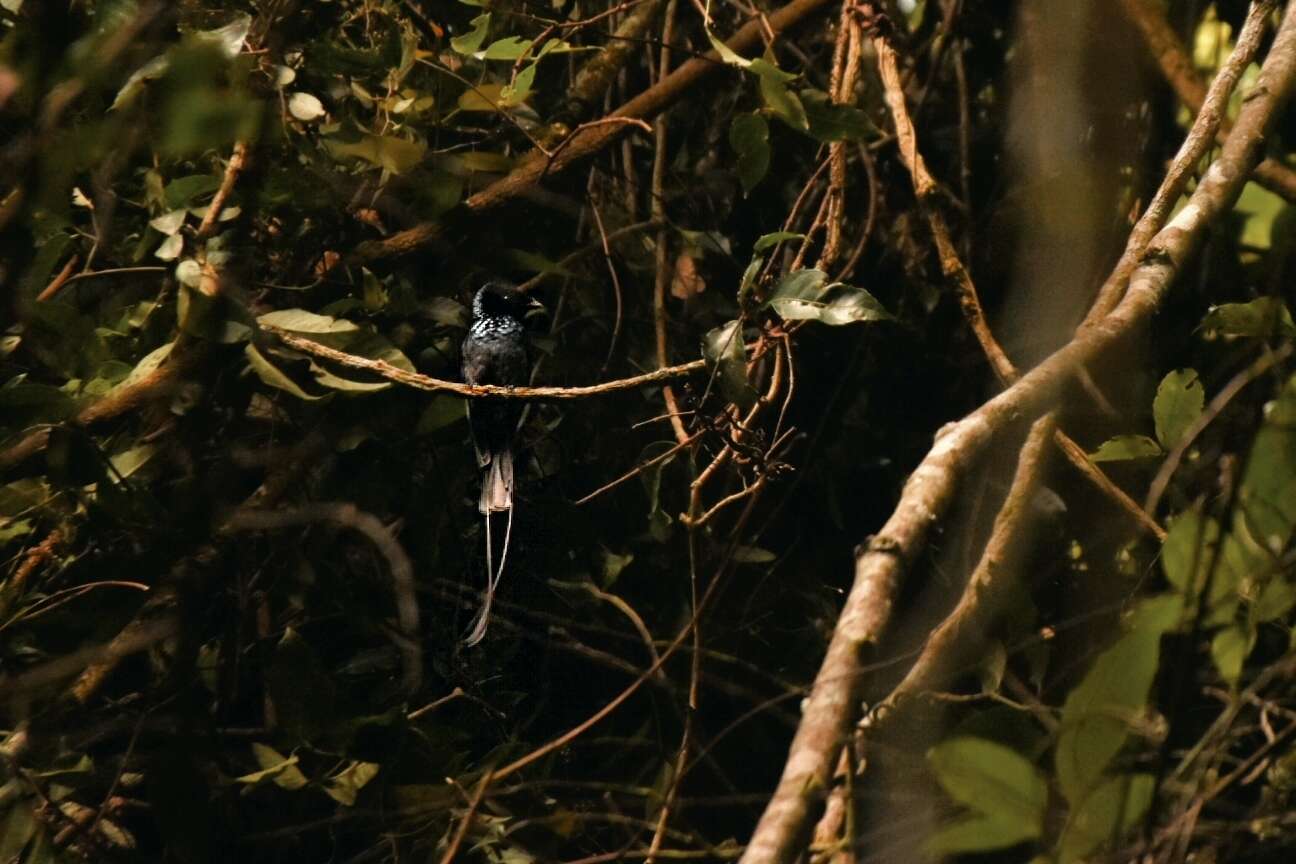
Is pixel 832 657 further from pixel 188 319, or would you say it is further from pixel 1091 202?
pixel 1091 202

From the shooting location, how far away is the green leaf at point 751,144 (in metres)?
1.25

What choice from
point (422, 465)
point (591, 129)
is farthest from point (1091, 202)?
point (422, 465)

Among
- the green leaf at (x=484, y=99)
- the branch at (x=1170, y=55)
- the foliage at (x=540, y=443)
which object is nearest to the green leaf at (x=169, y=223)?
the foliage at (x=540, y=443)

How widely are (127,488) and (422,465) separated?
1.34ft

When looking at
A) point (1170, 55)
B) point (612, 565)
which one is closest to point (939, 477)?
point (612, 565)

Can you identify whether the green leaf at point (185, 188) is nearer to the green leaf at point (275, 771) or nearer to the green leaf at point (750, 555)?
the green leaf at point (275, 771)

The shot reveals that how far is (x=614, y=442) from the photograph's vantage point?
1.63m

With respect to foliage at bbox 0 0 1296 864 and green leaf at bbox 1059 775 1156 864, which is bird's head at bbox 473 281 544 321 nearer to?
foliage at bbox 0 0 1296 864

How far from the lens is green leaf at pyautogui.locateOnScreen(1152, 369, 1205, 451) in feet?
3.89

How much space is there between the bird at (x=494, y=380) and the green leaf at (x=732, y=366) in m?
0.31

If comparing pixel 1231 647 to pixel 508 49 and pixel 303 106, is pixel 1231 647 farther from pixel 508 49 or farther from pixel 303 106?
pixel 303 106

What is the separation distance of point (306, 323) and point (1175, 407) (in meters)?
0.87

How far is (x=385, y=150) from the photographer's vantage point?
4.75ft

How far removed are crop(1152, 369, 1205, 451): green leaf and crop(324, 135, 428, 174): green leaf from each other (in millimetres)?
854
